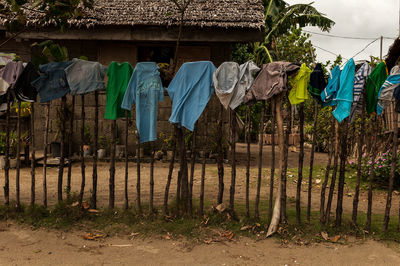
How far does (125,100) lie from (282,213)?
231 centimetres

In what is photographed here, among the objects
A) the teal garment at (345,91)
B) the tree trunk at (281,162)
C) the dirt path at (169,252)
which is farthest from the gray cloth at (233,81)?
the dirt path at (169,252)

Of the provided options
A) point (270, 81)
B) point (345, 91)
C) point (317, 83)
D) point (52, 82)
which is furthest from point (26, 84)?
point (345, 91)

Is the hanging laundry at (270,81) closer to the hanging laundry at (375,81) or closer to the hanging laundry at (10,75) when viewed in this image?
the hanging laundry at (375,81)

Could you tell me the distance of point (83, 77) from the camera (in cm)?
439

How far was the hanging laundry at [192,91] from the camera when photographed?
13.9 ft

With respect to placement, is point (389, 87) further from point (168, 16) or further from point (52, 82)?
point (168, 16)

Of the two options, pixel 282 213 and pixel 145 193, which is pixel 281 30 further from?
pixel 282 213

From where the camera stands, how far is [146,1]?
30.9ft

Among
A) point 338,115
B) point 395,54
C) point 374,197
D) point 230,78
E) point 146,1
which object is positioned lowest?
point 374,197

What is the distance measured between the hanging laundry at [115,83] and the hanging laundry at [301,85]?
2.03 meters

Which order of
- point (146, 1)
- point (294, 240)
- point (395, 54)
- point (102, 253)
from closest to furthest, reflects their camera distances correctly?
point (102, 253)
point (294, 240)
point (395, 54)
point (146, 1)

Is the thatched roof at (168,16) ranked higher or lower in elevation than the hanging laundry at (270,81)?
higher

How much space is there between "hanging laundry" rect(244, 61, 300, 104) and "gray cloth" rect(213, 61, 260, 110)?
87 millimetres

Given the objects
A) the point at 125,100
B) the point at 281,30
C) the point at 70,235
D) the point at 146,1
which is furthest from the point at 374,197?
the point at 281,30
